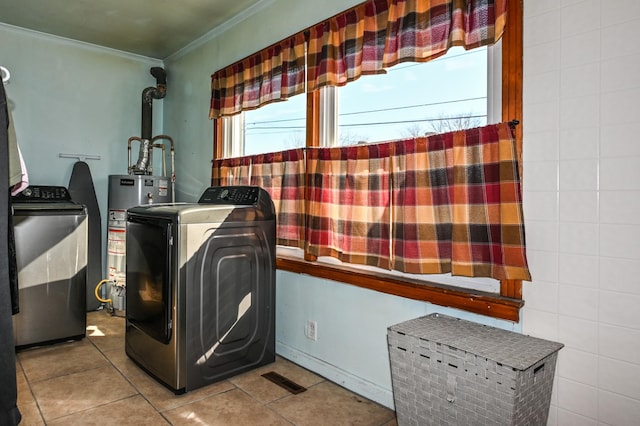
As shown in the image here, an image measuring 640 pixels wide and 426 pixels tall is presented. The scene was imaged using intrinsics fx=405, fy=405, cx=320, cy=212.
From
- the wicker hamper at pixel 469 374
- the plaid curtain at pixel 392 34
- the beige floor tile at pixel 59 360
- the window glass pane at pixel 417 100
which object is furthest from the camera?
the beige floor tile at pixel 59 360

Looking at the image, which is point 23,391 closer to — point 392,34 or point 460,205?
point 460,205

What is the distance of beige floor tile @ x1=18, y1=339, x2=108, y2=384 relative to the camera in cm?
261

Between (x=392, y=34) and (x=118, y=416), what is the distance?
2.44 metres

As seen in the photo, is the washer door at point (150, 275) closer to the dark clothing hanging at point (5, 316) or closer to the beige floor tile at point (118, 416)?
the beige floor tile at point (118, 416)

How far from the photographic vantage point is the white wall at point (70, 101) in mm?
3811

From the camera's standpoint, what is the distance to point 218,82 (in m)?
3.58

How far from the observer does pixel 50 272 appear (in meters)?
3.06

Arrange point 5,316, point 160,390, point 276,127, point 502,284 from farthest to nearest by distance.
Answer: point 276,127
point 160,390
point 502,284
point 5,316

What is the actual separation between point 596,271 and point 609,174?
1.20 feet

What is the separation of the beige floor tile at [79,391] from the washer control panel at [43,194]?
1.69 meters

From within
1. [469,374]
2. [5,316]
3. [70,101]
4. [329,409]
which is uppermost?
[70,101]

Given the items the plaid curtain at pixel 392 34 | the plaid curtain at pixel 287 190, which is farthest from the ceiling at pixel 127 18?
the plaid curtain at pixel 287 190

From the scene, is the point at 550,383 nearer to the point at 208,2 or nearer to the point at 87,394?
the point at 87,394

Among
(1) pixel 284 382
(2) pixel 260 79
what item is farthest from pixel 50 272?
(2) pixel 260 79
